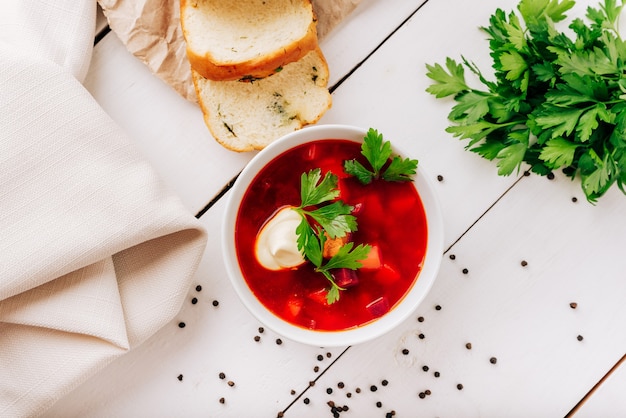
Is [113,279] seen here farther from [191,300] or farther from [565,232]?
[565,232]

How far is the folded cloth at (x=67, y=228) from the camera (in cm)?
147

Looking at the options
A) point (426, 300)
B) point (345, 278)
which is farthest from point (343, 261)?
point (426, 300)

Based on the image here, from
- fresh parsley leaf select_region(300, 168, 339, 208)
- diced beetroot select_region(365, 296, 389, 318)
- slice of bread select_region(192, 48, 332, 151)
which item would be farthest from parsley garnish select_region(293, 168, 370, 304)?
slice of bread select_region(192, 48, 332, 151)

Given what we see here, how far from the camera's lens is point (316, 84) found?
166 cm

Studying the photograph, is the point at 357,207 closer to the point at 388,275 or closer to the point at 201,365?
the point at 388,275

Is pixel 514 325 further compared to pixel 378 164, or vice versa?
pixel 514 325

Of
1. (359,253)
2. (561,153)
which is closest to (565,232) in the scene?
(561,153)

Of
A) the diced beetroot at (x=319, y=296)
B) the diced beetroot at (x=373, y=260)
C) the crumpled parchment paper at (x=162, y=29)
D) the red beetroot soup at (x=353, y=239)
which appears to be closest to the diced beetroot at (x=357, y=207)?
Result: the red beetroot soup at (x=353, y=239)

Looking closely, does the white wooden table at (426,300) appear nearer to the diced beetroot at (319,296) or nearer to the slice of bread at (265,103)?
the slice of bread at (265,103)

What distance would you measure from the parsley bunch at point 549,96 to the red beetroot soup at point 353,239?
0.31 m

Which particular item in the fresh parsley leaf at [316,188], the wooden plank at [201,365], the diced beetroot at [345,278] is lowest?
the wooden plank at [201,365]

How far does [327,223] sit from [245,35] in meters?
0.61

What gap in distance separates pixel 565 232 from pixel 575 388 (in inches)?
18.4

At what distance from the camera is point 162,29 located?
1.68m
